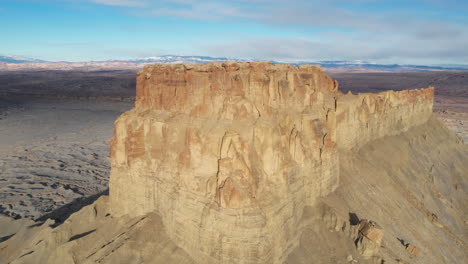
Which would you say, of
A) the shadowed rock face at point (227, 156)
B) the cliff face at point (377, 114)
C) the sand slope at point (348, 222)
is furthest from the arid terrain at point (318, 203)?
the cliff face at point (377, 114)

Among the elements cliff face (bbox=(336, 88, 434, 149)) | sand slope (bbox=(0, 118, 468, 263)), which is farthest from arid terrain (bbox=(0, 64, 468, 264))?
cliff face (bbox=(336, 88, 434, 149))

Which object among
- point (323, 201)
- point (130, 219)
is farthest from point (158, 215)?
point (323, 201)

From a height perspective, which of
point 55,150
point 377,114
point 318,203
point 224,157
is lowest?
point 55,150

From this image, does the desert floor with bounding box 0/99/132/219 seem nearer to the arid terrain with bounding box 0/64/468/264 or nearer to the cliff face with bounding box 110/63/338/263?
the arid terrain with bounding box 0/64/468/264

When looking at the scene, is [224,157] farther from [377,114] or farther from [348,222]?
[377,114]

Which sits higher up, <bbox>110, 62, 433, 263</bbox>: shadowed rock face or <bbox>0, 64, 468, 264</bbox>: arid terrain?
<bbox>110, 62, 433, 263</bbox>: shadowed rock face

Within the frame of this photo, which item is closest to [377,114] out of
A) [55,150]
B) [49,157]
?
[49,157]
